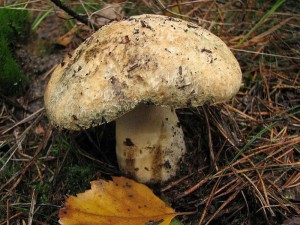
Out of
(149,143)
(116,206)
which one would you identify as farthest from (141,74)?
(116,206)

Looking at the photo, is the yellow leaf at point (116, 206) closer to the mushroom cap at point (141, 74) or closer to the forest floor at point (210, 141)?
the forest floor at point (210, 141)

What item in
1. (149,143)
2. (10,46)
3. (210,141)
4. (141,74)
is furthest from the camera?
(10,46)

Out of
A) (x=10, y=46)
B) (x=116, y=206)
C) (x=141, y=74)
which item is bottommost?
(x=116, y=206)

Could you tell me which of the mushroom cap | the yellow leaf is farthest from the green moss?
the yellow leaf

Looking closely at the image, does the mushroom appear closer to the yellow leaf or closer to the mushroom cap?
the mushroom cap

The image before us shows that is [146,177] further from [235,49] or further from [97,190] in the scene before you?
[235,49]

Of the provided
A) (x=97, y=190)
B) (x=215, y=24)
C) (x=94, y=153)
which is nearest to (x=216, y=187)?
(x=97, y=190)

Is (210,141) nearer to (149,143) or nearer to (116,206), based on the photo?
(149,143)

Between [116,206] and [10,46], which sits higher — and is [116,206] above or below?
below
